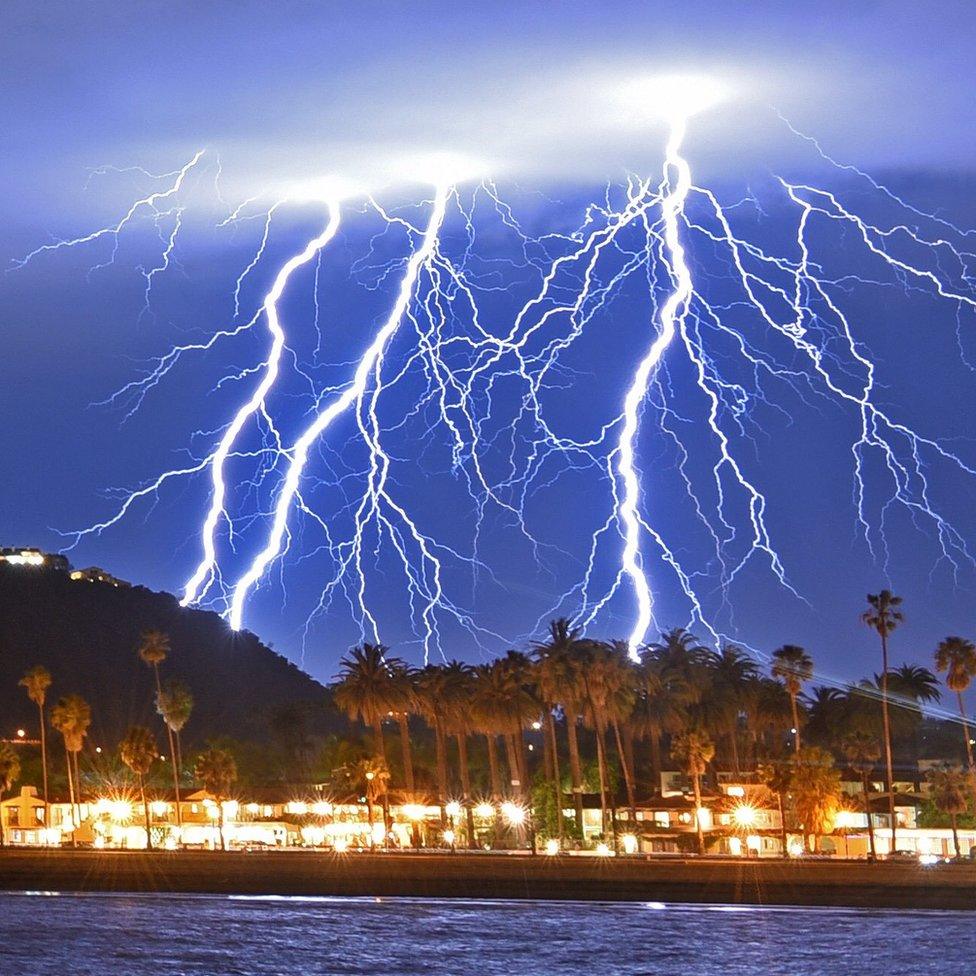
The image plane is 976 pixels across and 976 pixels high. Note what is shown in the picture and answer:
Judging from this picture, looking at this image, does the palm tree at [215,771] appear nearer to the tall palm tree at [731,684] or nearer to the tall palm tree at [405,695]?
the tall palm tree at [405,695]

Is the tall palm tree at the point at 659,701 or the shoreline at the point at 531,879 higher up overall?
the tall palm tree at the point at 659,701

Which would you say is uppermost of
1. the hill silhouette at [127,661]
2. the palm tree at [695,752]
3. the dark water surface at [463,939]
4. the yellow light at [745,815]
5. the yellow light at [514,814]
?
the hill silhouette at [127,661]

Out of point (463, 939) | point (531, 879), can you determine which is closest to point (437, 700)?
point (531, 879)

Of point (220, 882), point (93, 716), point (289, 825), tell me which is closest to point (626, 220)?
point (220, 882)

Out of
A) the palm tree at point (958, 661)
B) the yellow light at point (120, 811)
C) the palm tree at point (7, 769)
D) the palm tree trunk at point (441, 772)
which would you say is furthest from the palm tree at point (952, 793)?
the palm tree at point (7, 769)

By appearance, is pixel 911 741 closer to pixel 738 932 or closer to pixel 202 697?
pixel 202 697

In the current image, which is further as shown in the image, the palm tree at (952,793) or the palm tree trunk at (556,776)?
the palm tree trunk at (556,776)
